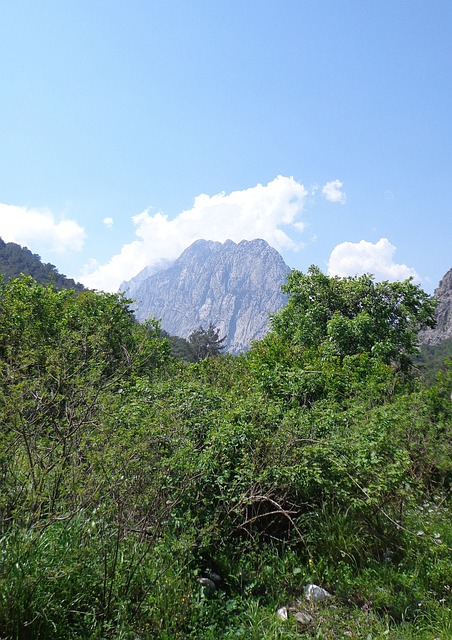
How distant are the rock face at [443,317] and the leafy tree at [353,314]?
312 ft

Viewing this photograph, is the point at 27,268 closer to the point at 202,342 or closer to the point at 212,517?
the point at 202,342

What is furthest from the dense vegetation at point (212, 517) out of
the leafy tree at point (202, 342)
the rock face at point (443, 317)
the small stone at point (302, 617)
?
the rock face at point (443, 317)

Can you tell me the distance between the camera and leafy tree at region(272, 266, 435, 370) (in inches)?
585

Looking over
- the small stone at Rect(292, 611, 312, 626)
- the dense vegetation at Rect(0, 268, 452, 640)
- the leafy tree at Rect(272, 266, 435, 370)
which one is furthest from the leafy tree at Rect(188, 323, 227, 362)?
the small stone at Rect(292, 611, 312, 626)

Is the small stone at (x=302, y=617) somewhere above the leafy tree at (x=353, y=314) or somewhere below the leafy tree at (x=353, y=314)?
below

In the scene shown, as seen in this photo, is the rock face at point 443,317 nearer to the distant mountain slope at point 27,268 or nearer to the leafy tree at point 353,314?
the distant mountain slope at point 27,268

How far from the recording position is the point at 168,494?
3770 millimetres

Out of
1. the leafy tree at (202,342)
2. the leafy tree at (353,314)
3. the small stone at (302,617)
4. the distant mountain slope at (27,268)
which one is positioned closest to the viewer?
the small stone at (302,617)

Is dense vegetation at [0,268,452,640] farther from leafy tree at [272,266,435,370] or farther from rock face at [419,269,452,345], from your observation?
rock face at [419,269,452,345]

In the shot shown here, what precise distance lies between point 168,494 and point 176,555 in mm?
512

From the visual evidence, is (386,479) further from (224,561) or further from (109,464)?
(109,464)

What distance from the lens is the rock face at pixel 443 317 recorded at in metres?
108

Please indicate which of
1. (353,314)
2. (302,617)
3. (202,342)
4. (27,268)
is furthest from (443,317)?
(302,617)

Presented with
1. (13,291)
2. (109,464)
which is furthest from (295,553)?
(13,291)
